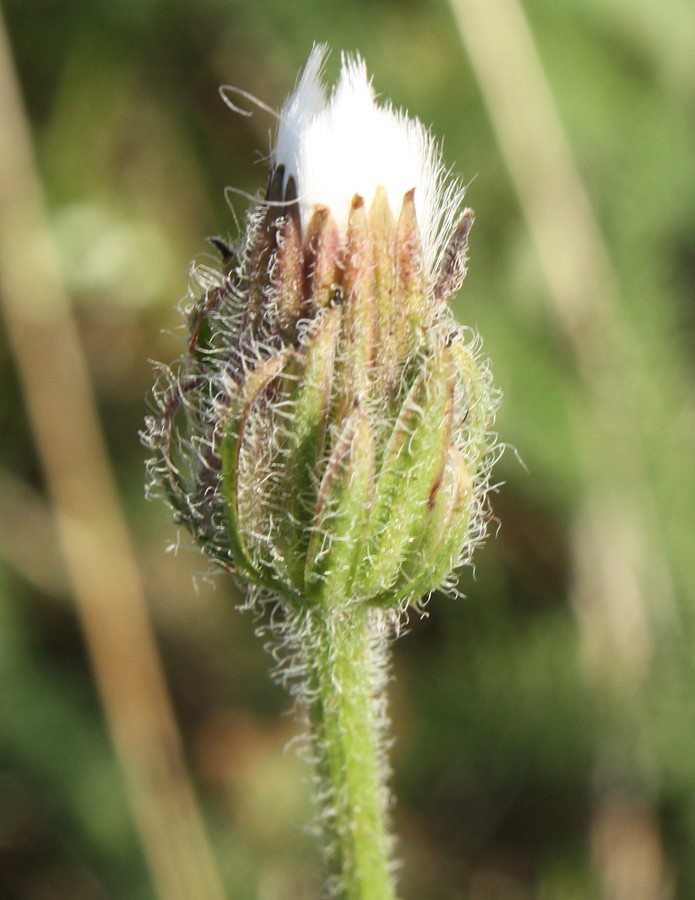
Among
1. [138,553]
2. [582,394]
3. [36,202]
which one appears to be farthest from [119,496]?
[582,394]

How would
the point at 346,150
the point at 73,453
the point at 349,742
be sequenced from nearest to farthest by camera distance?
the point at 346,150, the point at 349,742, the point at 73,453

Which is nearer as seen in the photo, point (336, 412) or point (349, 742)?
point (336, 412)

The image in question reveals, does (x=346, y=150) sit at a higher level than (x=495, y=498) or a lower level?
lower

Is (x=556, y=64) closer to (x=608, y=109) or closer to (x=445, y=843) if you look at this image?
(x=608, y=109)

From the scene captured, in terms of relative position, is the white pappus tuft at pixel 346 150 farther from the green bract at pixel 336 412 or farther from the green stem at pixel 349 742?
the green stem at pixel 349 742

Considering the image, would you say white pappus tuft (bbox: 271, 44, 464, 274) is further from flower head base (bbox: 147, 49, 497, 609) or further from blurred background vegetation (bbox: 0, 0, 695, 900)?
blurred background vegetation (bbox: 0, 0, 695, 900)

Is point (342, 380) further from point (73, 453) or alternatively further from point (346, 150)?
point (73, 453)

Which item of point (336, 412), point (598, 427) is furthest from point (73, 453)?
point (336, 412)

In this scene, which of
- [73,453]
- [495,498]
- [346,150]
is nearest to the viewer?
[346,150]

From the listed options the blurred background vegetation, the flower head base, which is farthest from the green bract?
the blurred background vegetation
